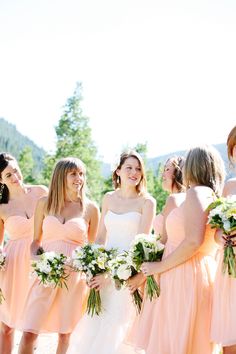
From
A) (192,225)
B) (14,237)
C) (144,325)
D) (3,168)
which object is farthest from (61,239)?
(192,225)

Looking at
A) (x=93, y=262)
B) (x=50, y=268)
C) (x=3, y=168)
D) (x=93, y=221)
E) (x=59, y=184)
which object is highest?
(x=3, y=168)

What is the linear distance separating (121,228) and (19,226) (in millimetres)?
1714

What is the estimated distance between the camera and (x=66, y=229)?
277 inches

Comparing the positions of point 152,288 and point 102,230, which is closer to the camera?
point 152,288

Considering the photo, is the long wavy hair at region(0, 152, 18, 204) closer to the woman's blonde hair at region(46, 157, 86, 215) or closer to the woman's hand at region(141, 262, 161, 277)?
the woman's blonde hair at region(46, 157, 86, 215)

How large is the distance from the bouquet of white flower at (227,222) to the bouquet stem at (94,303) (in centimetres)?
204

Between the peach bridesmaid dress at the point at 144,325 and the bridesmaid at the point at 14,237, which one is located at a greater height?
the bridesmaid at the point at 14,237

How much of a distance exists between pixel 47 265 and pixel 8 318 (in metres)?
1.63

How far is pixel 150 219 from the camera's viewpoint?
6.79 m

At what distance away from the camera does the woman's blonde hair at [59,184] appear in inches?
279

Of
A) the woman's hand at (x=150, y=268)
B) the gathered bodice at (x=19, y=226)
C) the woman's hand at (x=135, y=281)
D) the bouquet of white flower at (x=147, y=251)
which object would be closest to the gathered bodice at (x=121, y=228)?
the woman's hand at (x=135, y=281)

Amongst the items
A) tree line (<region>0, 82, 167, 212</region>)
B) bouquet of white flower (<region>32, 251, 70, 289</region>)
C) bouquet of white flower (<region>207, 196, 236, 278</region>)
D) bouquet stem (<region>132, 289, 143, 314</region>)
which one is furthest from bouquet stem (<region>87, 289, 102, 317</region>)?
tree line (<region>0, 82, 167, 212</region>)

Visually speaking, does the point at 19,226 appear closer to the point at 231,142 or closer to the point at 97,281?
the point at 97,281

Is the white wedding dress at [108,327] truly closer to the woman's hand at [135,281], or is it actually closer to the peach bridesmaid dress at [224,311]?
the woman's hand at [135,281]
